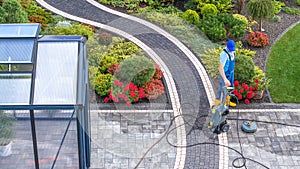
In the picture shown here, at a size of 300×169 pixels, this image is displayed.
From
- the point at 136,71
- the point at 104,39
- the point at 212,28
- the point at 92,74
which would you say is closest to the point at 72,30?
the point at 104,39

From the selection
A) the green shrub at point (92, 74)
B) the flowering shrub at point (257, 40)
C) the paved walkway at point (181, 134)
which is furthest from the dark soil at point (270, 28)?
the green shrub at point (92, 74)

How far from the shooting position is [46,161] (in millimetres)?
11820

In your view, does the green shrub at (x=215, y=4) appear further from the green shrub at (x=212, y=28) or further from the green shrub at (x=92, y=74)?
the green shrub at (x=92, y=74)

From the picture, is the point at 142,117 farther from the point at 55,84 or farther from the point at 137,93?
the point at 55,84

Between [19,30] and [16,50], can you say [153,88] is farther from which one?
[16,50]

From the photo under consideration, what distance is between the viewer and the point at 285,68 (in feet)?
58.1

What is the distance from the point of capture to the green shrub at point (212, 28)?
18.6 m

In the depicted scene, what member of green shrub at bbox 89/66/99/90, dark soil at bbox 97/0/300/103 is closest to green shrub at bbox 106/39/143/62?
green shrub at bbox 89/66/99/90

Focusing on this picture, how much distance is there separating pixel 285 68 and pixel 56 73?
896cm

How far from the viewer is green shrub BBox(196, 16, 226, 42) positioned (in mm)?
18562

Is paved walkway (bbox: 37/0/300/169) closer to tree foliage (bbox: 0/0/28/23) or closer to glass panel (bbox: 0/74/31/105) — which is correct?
glass panel (bbox: 0/74/31/105)

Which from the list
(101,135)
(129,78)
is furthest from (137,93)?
(101,135)

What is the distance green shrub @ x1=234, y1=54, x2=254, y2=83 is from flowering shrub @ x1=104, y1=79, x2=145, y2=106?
9.42 feet

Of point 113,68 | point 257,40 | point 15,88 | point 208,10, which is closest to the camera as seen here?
point 15,88
